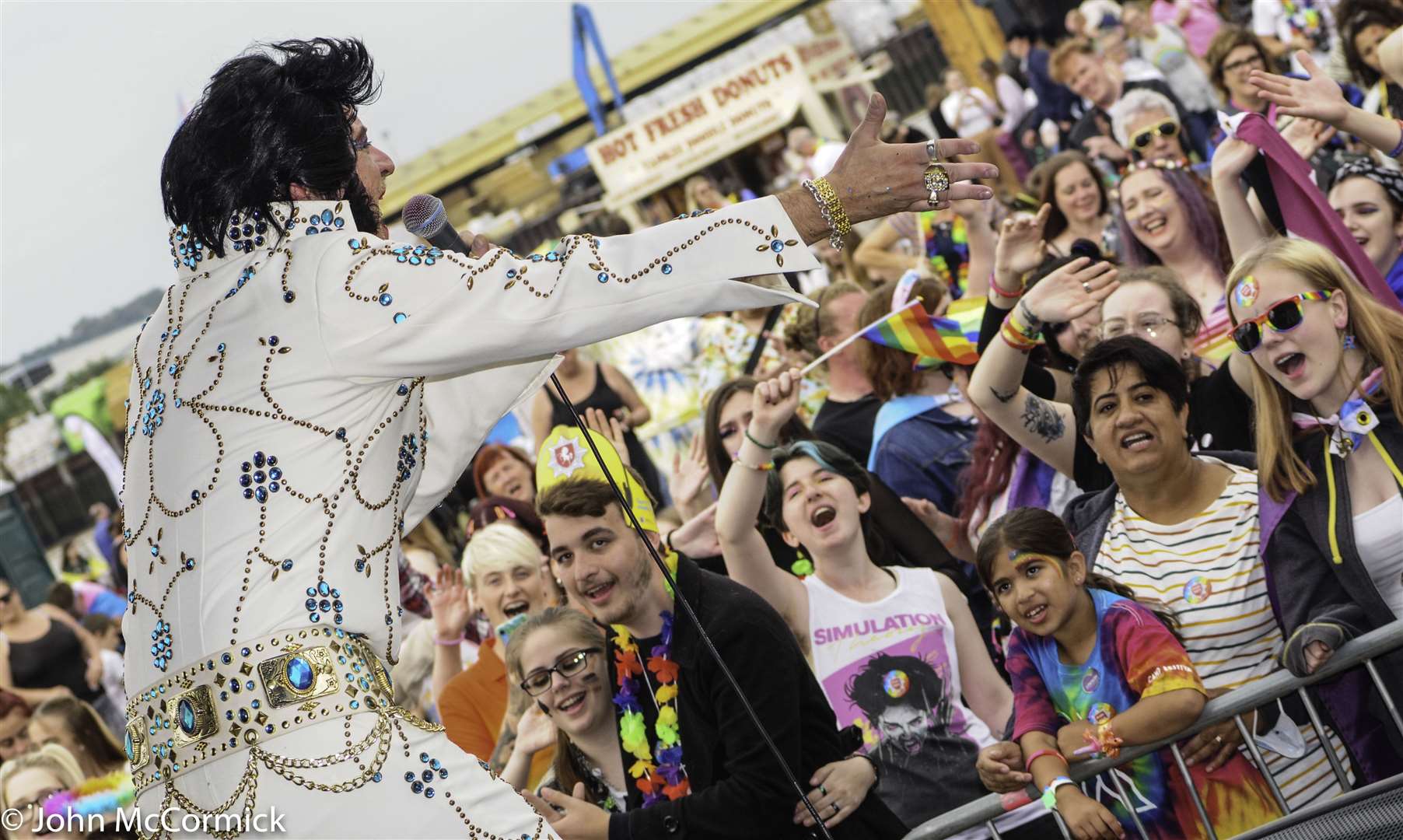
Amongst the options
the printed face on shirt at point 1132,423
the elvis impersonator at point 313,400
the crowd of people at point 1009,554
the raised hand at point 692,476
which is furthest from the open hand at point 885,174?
the raised hand at point 692,476

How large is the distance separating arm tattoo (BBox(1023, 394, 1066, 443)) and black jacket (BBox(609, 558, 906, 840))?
47.3 inches

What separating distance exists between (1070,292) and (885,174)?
1.46m

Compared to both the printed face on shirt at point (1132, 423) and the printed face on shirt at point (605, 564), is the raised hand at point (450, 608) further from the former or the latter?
the printed face on shirt at point (1132, 423)

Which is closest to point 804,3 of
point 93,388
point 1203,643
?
point 93,388

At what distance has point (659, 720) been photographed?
3414 mm

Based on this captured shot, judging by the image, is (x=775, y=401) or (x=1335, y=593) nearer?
(x=1335, y=593)

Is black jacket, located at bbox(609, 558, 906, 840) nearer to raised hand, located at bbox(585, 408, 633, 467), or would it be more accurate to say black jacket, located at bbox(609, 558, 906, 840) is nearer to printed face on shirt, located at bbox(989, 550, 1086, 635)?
printed face on shirt, located at bbox(989, 550, 1086, 635)

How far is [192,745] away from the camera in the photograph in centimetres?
228

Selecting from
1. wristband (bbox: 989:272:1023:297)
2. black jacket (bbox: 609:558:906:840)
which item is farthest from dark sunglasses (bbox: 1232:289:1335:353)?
black jacket (bbox: 609:558:906:840)

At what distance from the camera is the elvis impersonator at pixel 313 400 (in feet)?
7.39

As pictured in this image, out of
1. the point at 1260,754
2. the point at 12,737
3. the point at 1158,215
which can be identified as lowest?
the point at 1260,754

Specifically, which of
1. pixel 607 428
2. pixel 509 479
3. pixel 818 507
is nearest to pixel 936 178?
pixel 818 507

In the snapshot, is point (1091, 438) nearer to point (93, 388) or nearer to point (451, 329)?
point (451, 329)

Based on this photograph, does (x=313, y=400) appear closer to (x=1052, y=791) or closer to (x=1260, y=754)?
(x=1052, y=791)
